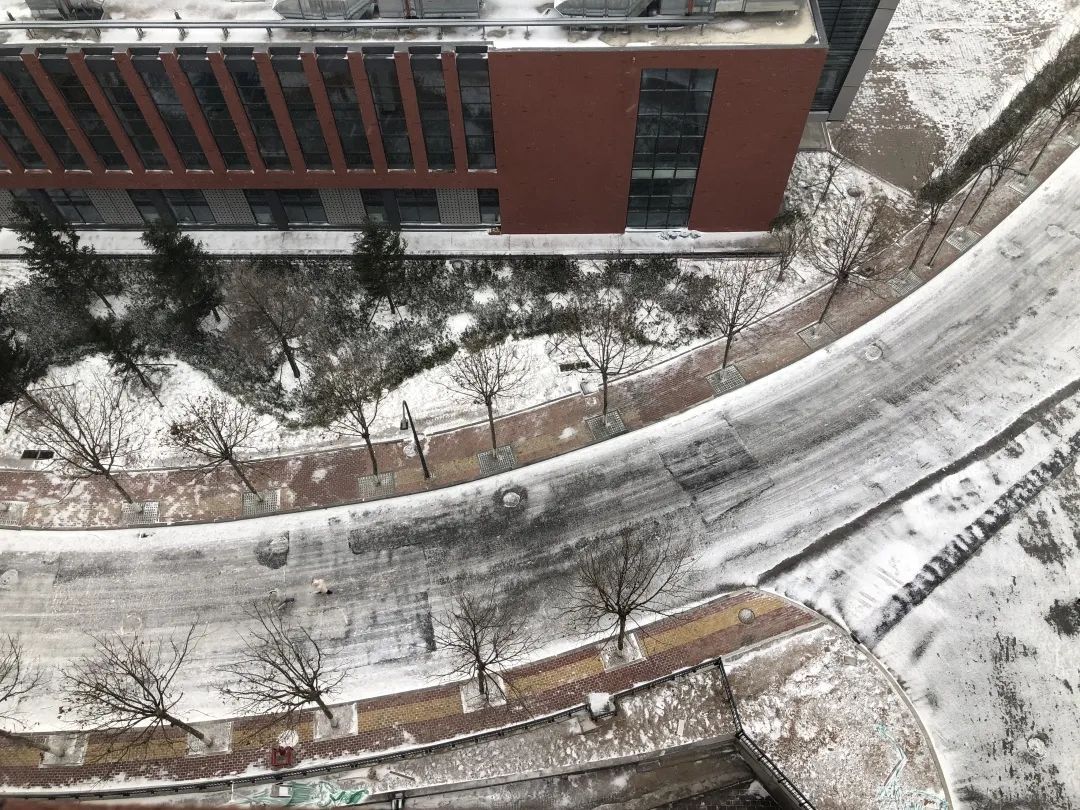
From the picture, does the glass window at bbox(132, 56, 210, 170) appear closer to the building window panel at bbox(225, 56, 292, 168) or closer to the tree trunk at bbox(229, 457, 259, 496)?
the building window panel at bbox(225, 56, 292, 168)

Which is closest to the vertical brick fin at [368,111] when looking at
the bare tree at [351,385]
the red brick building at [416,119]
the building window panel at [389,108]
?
the red brick building at [416,119]

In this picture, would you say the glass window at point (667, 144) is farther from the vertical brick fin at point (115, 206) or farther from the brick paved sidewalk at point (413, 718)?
the vertical brick fin at point (115, 206)

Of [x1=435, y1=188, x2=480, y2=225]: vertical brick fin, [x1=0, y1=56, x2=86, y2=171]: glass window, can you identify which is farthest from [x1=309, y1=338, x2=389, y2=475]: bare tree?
[x1=0, y1=56, x2=86, y2=171]: glass window

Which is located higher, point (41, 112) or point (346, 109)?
point (41, 112)

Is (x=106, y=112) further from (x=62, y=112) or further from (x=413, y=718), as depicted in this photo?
(x=413, y=718)

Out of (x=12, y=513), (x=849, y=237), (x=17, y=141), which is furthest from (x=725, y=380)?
(x=17, y=141)
